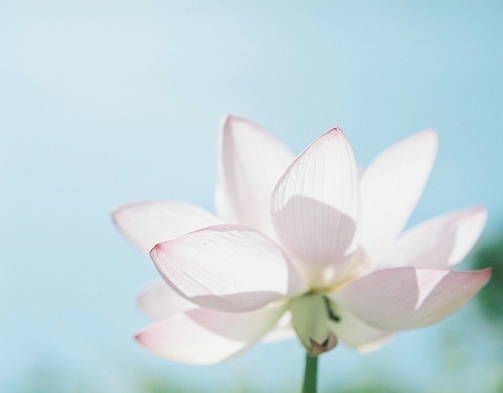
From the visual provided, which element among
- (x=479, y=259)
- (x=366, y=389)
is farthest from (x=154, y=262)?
(x=479, y=259)

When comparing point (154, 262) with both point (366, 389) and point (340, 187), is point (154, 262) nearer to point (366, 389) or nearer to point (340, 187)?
point (340, 187)

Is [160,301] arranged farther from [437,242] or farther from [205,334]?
[437,242]

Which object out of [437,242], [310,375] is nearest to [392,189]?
[437,242]

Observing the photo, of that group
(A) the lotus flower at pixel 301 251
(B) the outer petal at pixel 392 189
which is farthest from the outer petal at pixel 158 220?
(B) the outer petal at pixel 392 189

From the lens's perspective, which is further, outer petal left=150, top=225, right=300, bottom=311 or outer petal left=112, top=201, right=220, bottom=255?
outer petal left=112, top=201, right=220, bottom=255

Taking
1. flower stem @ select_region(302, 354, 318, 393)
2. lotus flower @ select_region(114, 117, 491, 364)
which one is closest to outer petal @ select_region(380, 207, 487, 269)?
lotus flower @ select_region(114, 117, 491, 364)

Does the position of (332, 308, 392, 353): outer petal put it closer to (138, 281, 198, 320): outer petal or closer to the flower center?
the flower center
